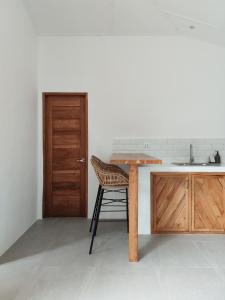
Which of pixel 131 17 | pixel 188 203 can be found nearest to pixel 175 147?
pixel 188 203

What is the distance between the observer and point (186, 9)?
3436 mm

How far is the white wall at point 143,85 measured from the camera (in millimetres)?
4328

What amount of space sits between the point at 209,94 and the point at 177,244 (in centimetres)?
247

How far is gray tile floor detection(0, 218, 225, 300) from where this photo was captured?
85.0 inches

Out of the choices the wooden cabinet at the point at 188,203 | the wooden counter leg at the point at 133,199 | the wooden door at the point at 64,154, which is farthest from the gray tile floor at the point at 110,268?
the wooden door at the point at 64,154

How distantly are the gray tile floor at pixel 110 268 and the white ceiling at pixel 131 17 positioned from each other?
116 inches

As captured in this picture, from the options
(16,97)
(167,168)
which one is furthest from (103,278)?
→ (16,97)

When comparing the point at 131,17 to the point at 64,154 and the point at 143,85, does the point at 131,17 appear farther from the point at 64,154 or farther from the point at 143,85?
the point at 64,154

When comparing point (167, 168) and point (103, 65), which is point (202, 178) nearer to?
point (167, 168)

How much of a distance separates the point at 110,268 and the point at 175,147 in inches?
92.7

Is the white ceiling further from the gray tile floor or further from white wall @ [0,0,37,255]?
the gray tile floor

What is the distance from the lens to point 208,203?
3.54 meters

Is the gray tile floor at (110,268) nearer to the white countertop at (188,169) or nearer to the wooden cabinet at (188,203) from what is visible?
the wooden cabinet at (188,203)

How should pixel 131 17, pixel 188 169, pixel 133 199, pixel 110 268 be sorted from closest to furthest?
pixel 110 268 < pixel 133 199 < pixel 188 169 < pixel 131 17
